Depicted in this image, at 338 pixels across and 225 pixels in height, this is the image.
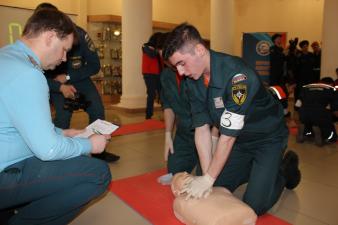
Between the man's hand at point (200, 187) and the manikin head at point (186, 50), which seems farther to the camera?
the man's hand at point (200, 187)

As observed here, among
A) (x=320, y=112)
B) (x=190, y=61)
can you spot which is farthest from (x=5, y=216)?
(x=320, y=112)

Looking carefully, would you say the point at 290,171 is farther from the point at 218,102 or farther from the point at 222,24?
the point at 222,24

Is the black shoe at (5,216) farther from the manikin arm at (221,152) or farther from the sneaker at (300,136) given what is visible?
the sneaker at (300,136)

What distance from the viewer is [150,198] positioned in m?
2.21

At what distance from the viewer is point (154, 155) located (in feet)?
10.8

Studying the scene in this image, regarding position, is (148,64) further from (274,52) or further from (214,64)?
(214,64)

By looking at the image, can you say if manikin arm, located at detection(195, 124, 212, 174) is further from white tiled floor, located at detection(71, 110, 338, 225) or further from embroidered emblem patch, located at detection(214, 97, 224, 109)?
white tiled floor, located at detection(71, 110, 338, 225)

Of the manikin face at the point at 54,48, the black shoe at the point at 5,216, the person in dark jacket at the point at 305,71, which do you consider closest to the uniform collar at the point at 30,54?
the manikin face at the point at 54,48

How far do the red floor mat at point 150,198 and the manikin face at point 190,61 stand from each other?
33.1 inches

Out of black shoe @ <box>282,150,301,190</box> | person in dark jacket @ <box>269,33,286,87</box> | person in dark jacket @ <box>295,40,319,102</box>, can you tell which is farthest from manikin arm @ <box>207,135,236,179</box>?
person in dark jacket @ <box>295,40,319,102</box>

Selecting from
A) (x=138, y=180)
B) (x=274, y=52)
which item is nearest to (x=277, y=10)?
(x=274, y=52)

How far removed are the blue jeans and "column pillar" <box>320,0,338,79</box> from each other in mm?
5578

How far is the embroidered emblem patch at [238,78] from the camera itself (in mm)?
1647

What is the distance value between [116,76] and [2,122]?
685 centimetres
